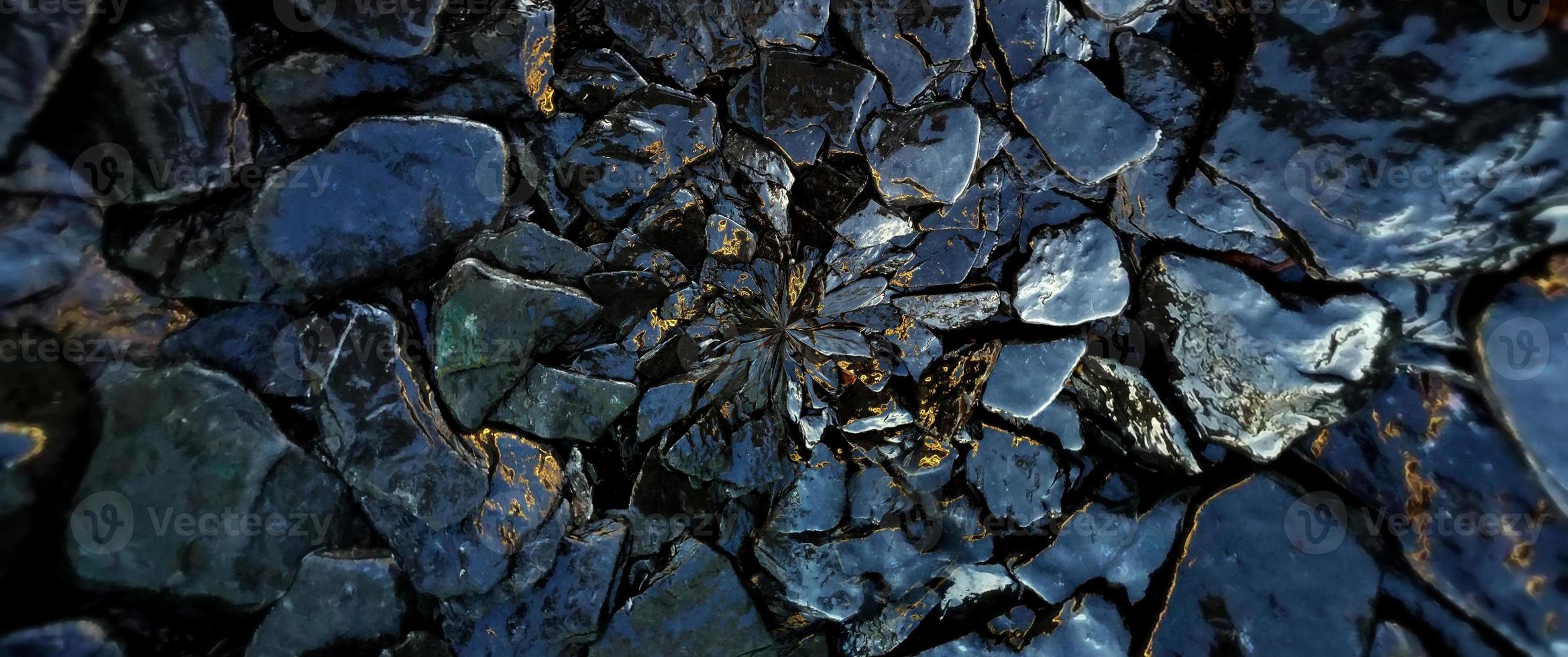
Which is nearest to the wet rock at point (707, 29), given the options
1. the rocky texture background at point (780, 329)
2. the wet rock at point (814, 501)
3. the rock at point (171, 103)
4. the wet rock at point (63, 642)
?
the rocky texture background at point (780, 329)

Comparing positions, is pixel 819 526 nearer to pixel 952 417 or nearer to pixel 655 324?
pixel 952 417

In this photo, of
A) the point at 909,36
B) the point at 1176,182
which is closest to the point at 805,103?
the point at 909,36

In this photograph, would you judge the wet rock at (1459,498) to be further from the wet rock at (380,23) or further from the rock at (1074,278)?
the wet rock at (380,23)

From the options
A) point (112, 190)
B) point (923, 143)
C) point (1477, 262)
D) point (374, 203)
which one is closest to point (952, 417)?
point (923, 143)
